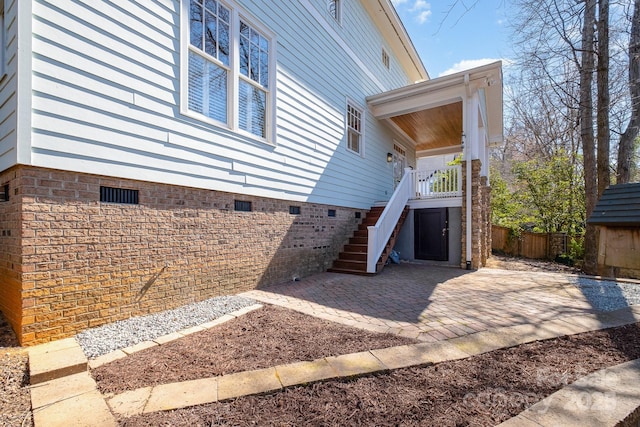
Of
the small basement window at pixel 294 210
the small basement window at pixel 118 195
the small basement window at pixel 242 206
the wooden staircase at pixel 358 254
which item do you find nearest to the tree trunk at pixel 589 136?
the wooden staircase at pixel 358 254

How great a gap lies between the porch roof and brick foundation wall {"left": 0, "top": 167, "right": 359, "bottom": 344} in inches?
211

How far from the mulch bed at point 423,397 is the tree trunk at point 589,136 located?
22.8 feet

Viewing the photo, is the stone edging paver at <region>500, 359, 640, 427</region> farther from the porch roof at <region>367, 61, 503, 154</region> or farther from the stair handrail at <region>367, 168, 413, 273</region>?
the porch roof at <region>367, 61, 503, 154</region>

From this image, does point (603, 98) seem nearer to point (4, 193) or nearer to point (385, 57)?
point (385, 57)

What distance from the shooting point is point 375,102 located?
8.82 m

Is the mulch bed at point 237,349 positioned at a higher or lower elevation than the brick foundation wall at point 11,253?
lower

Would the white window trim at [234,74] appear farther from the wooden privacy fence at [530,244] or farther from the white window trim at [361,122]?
the wooden privacy fence at [530,244]

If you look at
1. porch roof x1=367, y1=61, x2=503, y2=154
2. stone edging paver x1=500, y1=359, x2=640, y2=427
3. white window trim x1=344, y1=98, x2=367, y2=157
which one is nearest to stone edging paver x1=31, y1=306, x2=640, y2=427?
stone edging paver x1=500, y1=359, x2=640, y2=427

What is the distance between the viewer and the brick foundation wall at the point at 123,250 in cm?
274

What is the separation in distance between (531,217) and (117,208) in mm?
13813

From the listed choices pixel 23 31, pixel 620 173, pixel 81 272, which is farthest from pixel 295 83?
pixel 620 173

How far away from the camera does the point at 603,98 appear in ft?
25.0

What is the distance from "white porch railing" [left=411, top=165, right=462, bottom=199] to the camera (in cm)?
812

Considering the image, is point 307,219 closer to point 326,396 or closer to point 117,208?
point 117,208
